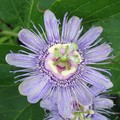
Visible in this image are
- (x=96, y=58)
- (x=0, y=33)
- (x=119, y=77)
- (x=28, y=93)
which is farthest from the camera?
(x=0, y=33)

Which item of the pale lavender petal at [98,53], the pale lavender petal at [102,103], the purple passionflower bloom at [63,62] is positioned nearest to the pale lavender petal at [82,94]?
the purple passionflower bloom at [63,62]

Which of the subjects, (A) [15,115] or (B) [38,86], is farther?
(A) [15,115]

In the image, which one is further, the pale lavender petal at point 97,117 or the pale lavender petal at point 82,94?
the pale lavender petal at point 97,117

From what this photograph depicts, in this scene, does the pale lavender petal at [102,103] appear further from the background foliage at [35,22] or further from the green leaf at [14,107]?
the green leaf at [14,107]

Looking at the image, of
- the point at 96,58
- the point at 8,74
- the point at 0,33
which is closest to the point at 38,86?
the point at 8,74

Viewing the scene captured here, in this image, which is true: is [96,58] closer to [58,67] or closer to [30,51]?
[58,67]

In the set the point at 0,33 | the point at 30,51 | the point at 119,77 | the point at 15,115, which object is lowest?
the point at 15,115

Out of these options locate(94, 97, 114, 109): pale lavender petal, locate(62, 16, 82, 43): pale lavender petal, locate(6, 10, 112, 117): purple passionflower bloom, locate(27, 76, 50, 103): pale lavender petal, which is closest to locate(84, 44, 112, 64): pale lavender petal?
locate(6, 10, 112, 117): purple passionflower bloom
